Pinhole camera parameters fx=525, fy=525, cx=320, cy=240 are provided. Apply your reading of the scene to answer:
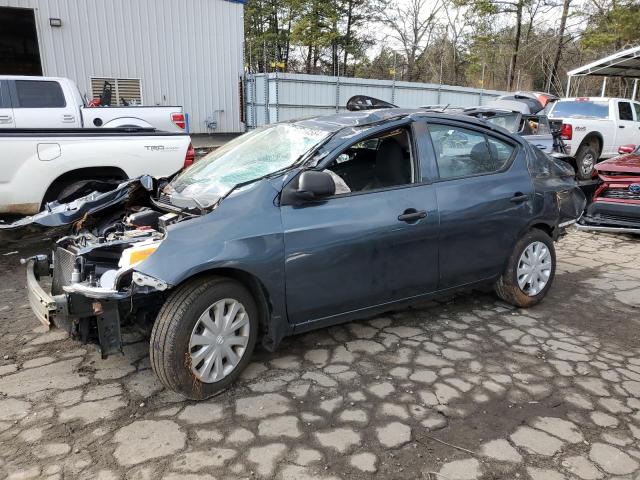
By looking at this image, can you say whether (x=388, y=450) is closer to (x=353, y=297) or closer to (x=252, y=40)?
(x=353, y=297)

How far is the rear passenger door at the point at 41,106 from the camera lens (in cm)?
884

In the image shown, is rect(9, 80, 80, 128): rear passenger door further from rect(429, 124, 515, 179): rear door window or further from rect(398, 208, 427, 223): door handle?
rect(398, 208, 427, 223): door handle

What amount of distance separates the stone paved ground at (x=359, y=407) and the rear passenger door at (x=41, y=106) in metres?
5.66

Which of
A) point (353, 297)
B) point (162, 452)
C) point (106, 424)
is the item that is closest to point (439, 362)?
point (353, 297)

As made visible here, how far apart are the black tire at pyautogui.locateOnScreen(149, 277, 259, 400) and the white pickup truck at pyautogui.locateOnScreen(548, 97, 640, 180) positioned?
10.8m

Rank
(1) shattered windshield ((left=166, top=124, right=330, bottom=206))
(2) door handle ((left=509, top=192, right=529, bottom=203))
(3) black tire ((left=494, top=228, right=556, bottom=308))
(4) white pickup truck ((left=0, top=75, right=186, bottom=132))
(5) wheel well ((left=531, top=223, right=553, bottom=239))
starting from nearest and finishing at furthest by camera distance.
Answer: (1) shattered windshield ((left=166, top=124, right=330, bottom=206))
(2) door handle ((left=509, top=192, right=529, bottom=203))
(3) black tire ((left=494, top=228, right=556, bottom=308))
(5) wheel well ((left=531, top=223, right=553, bottom=239))
(4) white pickup truck ((left=0, top=75, right=186, bottom=132))

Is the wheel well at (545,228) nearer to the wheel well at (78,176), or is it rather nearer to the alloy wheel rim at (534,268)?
the alloy wheel rim at (534,268)

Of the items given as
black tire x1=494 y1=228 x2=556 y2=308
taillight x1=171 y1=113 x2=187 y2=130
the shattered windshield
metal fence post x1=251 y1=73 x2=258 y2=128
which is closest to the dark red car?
black tire x1=494 y1=228 x2=556 y2=308

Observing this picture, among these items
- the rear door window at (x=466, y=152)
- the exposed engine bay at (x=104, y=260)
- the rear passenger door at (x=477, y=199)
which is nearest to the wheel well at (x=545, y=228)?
the rear passenger door at (x=477, y=199)

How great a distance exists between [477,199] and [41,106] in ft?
26.5

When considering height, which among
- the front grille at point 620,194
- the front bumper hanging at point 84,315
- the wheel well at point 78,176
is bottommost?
the front grille at point 620,194

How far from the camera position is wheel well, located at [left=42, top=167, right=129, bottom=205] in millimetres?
5934

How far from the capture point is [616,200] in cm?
723

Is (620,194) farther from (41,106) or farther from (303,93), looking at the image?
(303,93)
